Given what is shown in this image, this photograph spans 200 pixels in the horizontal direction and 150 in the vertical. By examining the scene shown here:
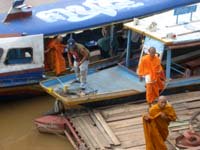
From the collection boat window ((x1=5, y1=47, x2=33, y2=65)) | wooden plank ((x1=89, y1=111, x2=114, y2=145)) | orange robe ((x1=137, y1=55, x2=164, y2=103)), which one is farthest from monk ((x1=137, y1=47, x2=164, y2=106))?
boat window ((x1=5, y1=47, x2=33, y2=65))

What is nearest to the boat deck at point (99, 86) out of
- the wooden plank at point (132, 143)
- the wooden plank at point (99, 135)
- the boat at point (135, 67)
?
the boat at point (135, 67)

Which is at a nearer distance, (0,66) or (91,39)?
(0,66)

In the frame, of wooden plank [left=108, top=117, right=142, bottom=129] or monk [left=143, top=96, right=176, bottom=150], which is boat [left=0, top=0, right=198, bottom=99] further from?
monk [left=143, top=96, right=176, bottom=150]

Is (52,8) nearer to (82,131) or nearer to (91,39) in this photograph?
(91,39)

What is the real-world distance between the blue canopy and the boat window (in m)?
0.48

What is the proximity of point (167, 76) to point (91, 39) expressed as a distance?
135 inches

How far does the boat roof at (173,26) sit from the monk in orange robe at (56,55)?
6.00 ft

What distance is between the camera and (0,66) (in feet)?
40.7

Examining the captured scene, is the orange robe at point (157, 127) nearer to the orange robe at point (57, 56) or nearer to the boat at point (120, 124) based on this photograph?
the boat at point (120, 124)

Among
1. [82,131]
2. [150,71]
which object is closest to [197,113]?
[150,71]

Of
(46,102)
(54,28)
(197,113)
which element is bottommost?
(46,102)

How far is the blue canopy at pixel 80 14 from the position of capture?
1303 cm

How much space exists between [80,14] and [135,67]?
2128mm

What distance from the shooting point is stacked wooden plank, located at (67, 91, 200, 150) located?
401 inches
